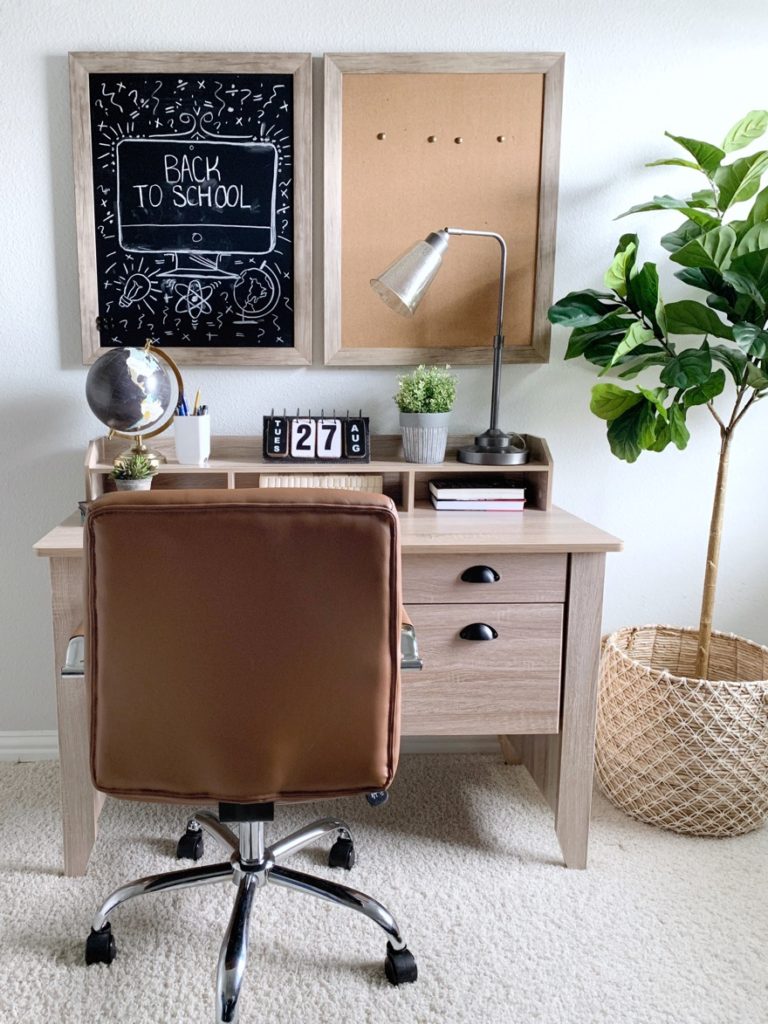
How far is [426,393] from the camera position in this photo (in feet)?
6.59

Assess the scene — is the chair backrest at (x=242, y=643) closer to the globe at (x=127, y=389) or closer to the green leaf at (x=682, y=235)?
the globe at (x=127, y=389)

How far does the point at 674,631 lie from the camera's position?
7.29 ft

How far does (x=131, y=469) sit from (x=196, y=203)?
0.72 metres

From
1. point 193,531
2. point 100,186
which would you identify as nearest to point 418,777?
point 193,531

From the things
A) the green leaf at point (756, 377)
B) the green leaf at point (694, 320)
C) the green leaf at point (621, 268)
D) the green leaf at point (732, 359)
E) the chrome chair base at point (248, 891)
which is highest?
the green leaf at point (621, 268)

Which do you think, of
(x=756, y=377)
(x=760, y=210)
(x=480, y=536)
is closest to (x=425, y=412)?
(x=480, y=536)

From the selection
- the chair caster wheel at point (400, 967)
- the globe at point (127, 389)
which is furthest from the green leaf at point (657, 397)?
the chair caster wheel at point (400, 967)

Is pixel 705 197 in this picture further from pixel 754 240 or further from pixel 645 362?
pixel 645 362

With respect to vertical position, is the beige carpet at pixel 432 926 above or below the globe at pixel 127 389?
below

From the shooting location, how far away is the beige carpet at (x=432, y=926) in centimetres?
140

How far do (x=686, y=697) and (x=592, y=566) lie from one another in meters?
0.44

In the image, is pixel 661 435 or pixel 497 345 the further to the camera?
pixel 497 345

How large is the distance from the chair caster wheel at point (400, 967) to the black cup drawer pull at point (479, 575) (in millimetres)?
706

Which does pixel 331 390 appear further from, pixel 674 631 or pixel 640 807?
pixel 640 807
